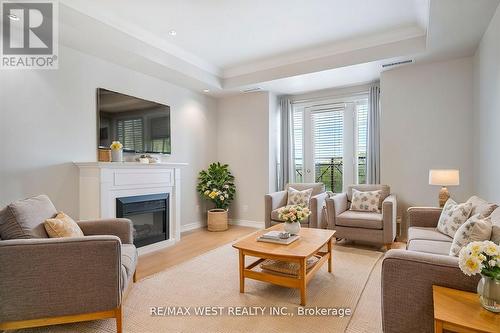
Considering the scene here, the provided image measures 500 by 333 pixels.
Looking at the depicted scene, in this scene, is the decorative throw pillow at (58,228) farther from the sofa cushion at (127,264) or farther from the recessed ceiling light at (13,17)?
the recessed ceiling light at (13,17)

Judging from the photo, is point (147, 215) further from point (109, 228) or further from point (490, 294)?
point (490, 294)

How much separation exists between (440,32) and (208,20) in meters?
2.70

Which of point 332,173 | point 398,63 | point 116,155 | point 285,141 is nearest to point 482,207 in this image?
point 398,63

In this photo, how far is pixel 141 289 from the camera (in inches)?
103

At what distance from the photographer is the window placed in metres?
5.06

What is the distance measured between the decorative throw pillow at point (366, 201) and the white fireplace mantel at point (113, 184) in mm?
2878

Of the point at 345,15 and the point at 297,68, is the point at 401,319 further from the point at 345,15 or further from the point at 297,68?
the point at 297,68

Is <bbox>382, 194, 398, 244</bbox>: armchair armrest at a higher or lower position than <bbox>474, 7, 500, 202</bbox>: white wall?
lower

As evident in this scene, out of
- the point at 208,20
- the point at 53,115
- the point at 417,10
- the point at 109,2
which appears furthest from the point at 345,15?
the point at 53,115

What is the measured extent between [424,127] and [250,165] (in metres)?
3.05

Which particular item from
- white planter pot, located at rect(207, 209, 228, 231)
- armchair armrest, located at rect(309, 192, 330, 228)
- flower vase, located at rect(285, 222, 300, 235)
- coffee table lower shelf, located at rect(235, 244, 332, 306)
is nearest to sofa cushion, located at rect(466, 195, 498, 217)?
coffee table lower shelf, located at rect(235, 244, 332, 306)

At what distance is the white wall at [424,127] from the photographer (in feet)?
12.5

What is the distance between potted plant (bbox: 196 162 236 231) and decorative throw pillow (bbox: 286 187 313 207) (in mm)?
1299

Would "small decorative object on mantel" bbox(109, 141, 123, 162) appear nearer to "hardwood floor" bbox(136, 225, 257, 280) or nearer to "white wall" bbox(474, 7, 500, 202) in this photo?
"hardwood floor" bbox(136, 225, 257, 280)
